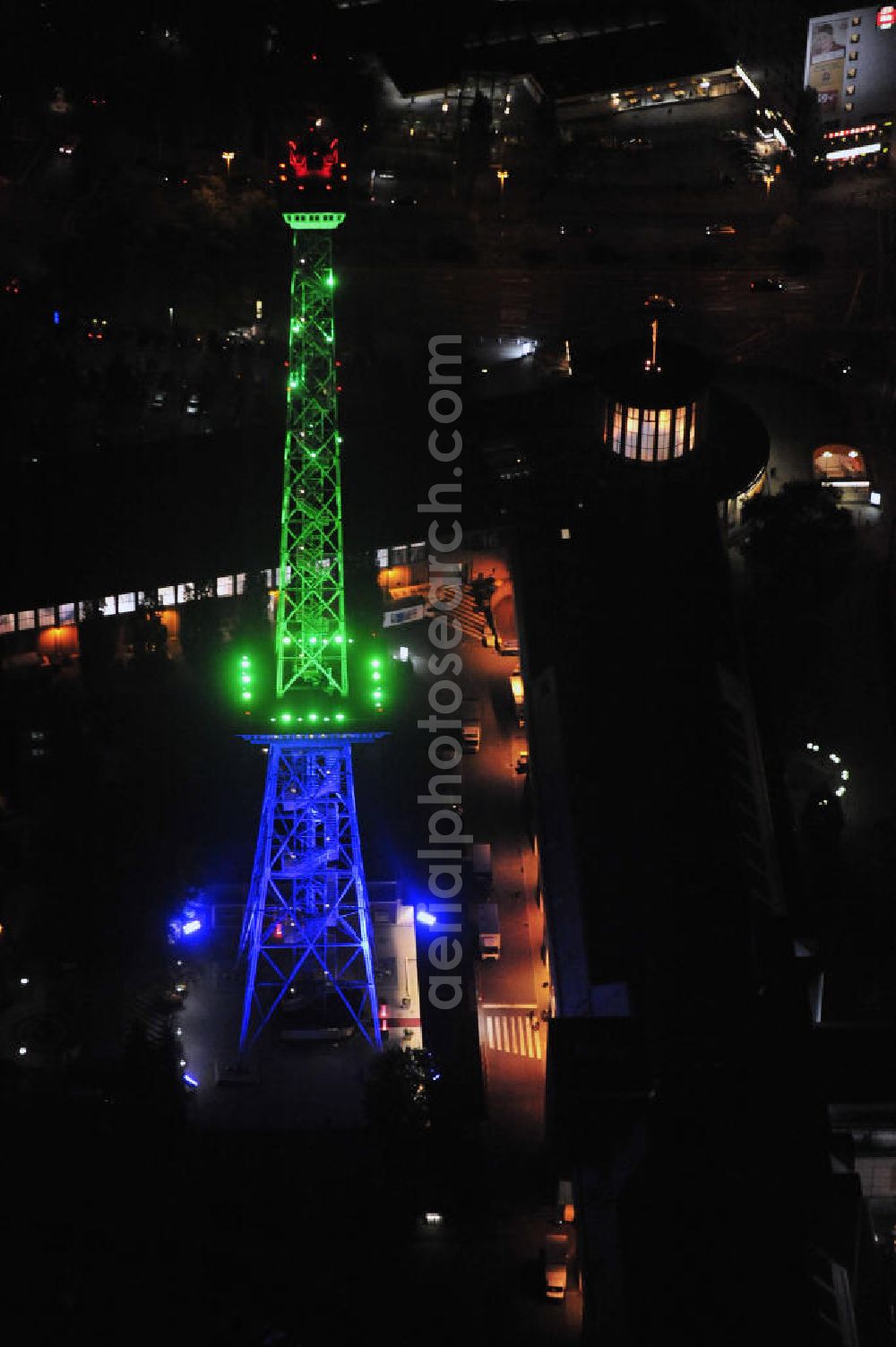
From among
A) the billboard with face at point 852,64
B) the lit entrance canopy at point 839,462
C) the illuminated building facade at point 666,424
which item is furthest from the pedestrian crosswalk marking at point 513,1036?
the billboard with face at point 852,64

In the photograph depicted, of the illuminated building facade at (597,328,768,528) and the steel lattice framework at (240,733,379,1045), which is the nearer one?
the steel lattice framework at (240,733,379,1045)

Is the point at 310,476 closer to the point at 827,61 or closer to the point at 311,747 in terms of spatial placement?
the point at 311,747

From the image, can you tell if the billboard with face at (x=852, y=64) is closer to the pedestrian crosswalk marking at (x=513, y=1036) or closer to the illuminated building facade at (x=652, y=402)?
the illuminated building facade at (x=652, y=402)

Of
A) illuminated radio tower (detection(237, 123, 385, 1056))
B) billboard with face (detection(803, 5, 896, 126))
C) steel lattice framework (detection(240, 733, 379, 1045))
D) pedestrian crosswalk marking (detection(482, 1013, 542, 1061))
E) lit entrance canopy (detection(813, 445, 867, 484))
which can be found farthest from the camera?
billboard with face (detection(803, 5, 896, 126))

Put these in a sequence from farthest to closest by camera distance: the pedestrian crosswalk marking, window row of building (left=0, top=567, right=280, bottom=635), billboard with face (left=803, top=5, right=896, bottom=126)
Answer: billboard with face (left=803, top=5, right=896, bottom=126) → window row of building (left=0, top=567, right=280, bottom=635) → the pedestrian crosswalk marking

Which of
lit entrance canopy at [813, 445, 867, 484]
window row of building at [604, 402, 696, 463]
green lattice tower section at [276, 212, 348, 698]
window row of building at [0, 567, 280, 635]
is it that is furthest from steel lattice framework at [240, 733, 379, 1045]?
lit entrance canopy at [813, 445, 867, 484]

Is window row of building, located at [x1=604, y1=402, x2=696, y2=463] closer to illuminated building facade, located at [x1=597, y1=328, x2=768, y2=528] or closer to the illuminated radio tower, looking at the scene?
illuminated building facade, located at [x1=597, y1=328, x2=768, y2=528]

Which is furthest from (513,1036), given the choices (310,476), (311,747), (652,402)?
(652,402)
